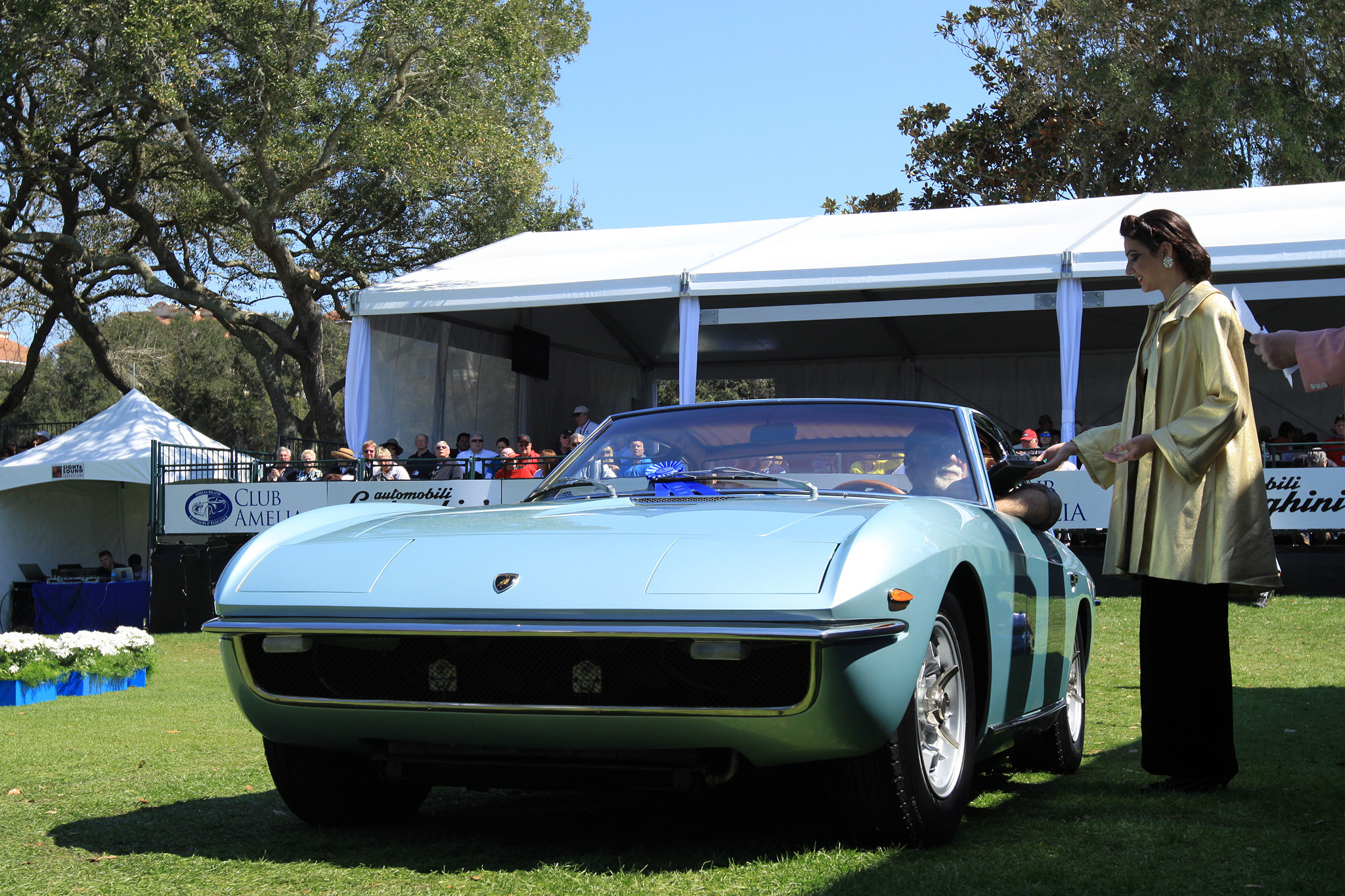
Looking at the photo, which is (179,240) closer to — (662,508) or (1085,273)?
(1085,273)

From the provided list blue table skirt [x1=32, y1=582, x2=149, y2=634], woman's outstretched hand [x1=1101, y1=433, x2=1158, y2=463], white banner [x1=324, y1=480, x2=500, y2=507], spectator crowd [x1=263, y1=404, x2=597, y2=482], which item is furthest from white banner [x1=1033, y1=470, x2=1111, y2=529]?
blue table skirt [x1=32, y1=582, x2=149, y2=634]

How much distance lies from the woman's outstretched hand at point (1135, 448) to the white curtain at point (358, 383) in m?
13.8

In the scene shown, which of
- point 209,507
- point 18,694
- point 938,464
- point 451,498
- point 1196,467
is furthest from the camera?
point 209,507

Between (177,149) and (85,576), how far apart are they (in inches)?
316

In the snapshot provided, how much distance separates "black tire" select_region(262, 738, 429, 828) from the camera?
3514 mm

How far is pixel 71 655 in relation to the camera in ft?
31.1

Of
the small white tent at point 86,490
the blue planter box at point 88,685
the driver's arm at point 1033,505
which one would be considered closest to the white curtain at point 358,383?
the small white tent at point 86,490

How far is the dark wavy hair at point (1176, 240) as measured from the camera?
4242mm

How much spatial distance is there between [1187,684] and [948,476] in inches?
40.9

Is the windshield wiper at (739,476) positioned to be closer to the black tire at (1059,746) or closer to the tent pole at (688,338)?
the black tire at (1059,746)

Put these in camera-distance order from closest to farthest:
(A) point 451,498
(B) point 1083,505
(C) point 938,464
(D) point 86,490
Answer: (C) point 938,464
(B) point 1083,505
(A) point 451,498
(D) point 86,490

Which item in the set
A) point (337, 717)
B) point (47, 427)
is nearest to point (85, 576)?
point (337, 717)

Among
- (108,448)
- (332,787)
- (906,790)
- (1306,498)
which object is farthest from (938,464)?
(108,448)

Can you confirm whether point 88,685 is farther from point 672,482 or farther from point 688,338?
point 688,338
